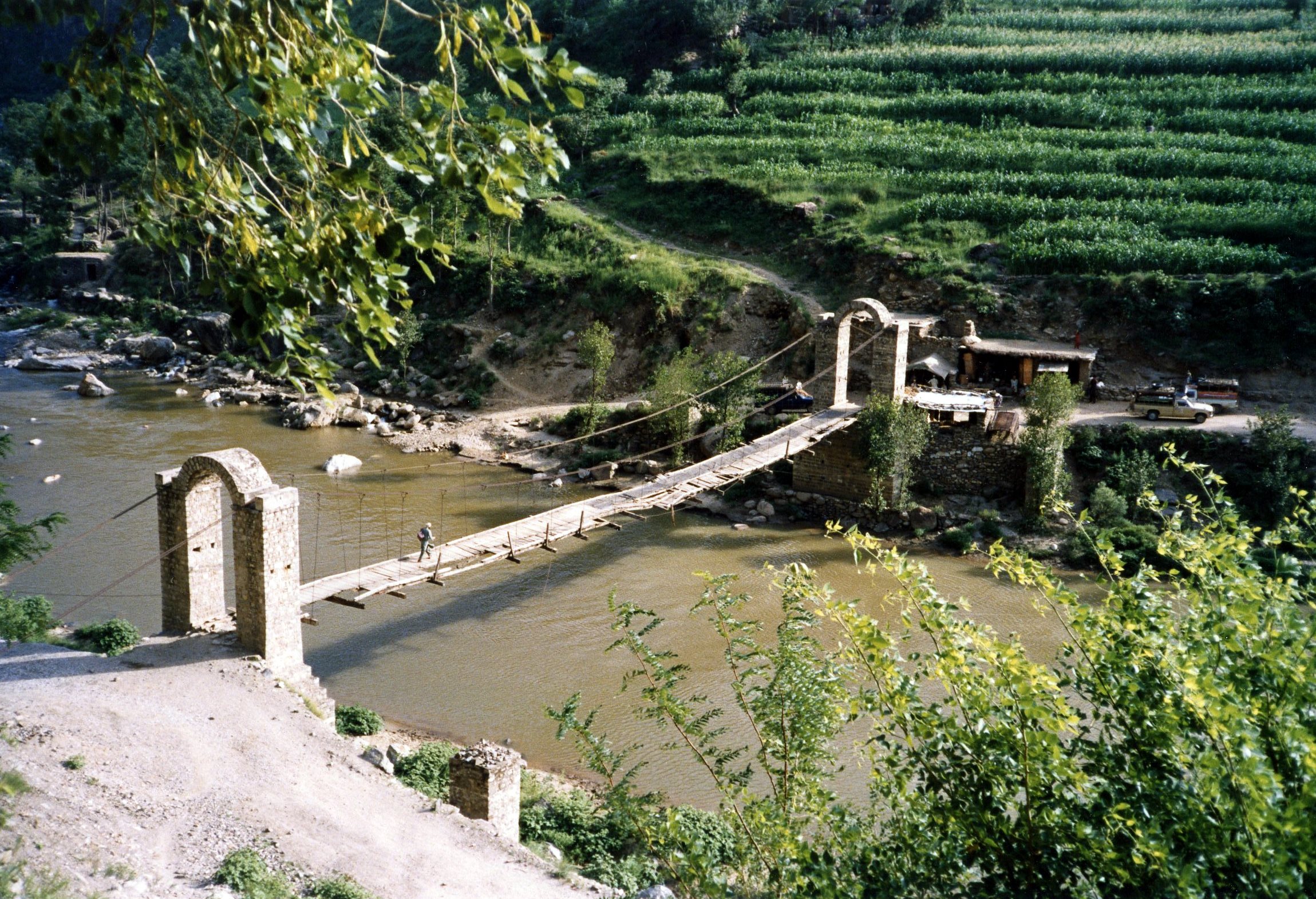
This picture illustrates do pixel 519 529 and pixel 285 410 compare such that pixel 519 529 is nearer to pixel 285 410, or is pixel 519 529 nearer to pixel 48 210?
pixel 285 410

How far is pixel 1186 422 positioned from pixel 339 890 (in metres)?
17.3

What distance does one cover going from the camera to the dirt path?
2550 centimetres

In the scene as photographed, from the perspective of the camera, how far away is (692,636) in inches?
565

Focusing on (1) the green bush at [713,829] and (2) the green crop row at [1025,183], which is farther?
(2) the green crop row at [1025,183]

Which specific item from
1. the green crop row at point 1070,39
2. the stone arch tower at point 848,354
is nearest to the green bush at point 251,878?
the stone arch tower at point 848,354

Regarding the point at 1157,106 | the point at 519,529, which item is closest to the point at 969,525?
the point at 519,529

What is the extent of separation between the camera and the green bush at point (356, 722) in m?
11.0

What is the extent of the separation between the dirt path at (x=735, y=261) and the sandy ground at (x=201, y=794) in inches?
689

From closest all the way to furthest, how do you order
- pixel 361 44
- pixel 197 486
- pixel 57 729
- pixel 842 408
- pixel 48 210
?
pixel 361 44 → pixel 57 729 → pixel 197 486 → pixel 842 408 → pixel 48 210

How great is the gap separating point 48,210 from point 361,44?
44.1 meters

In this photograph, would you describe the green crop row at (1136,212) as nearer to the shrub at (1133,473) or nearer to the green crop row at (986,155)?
the green crop row at (986,155)

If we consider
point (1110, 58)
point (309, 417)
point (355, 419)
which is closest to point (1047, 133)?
point (1110, 58)

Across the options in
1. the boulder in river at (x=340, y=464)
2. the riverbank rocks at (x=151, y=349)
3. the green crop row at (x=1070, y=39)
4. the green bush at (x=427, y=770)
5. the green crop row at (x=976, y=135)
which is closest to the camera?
the green bush at (x=427, y=770)

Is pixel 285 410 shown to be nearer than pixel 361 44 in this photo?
No
